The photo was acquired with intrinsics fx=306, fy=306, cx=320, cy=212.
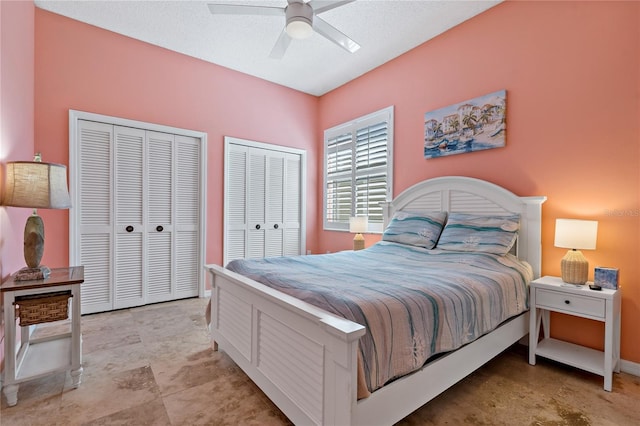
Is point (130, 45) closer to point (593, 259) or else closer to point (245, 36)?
point (245, 36)

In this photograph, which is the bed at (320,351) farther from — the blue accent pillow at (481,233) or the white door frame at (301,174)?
the white door frame at (301,174)

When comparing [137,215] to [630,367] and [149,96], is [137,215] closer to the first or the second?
[149,96]

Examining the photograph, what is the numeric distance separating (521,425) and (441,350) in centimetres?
59

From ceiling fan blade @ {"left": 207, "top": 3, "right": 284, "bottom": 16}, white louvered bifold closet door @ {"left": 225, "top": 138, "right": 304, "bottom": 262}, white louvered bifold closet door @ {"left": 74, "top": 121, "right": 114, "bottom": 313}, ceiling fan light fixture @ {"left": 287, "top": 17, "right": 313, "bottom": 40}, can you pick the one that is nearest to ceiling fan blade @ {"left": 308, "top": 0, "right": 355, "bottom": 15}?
ceiling fan light fixture @ {"left": 287, "top": 17, "right": 313, "bottom": 40}

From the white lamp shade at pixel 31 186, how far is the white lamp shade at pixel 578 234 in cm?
335

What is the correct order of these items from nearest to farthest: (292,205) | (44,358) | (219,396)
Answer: (219,396) → (44,358) → (292,205)

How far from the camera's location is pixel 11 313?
1711 millimetres

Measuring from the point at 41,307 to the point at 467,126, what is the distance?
11.9ft

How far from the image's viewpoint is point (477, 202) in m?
2.85

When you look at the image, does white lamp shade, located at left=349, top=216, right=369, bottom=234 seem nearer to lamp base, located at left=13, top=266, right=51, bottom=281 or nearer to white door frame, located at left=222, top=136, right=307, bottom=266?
white door frame, located at left=222, top=136, right=307, bottom=266

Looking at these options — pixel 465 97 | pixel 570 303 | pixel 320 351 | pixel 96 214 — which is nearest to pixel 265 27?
pixel 465 97

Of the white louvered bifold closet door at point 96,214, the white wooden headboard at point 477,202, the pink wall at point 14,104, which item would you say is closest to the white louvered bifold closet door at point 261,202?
the white louvered bifold closet door at point 96,214

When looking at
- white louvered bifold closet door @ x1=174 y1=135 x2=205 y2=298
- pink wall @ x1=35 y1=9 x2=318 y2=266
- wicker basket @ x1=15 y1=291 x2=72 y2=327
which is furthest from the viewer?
white louvered bifold closet door @ x1=174 y1=135 x2=205 y2=298

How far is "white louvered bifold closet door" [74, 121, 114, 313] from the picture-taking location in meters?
3.15
